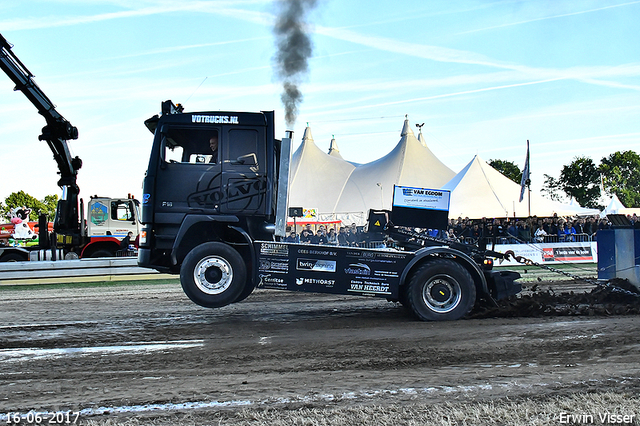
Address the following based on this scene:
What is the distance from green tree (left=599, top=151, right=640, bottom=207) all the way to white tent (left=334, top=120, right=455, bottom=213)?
3571cm

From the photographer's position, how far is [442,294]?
7.33 meters

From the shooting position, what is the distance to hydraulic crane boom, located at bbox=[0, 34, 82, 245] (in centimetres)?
1573

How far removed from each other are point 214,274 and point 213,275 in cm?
2

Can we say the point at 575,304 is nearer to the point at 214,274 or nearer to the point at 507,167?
the point at 214,274

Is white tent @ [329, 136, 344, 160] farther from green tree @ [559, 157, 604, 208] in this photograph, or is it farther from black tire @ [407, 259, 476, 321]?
black tire @ [407, 259, 476, 321]

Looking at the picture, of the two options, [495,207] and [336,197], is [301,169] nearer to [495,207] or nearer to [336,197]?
[336,197]

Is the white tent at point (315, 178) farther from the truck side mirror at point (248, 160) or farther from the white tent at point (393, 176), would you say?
the truck side mirror at point (248, 160)

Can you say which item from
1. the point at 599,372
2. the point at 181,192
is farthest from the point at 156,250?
the point at 599,372

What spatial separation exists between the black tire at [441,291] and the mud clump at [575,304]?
0.30 meters

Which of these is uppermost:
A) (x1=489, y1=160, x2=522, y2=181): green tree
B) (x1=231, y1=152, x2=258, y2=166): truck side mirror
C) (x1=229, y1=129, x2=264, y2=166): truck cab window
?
(x1=489, y1=160, x2=522, y2=181): green tree

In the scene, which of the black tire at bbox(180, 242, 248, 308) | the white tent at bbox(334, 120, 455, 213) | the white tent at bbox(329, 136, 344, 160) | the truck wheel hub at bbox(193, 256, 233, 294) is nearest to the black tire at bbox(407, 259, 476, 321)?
the black tire at bbox(180, 242, 248, 308)

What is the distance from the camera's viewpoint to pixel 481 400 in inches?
158

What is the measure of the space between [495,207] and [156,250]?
1068 inches

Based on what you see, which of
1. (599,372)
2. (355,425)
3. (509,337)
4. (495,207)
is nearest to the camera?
(355,425)
